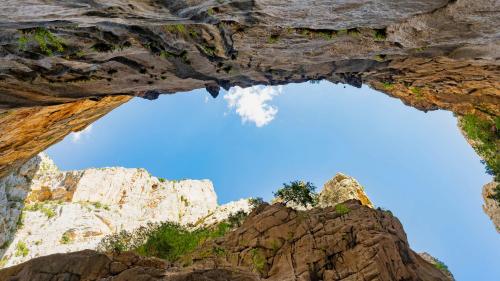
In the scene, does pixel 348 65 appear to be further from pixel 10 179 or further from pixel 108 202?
pixel 108 202

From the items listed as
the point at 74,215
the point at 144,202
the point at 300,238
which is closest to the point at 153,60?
the point at 300,238

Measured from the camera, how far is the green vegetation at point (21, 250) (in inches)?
1950

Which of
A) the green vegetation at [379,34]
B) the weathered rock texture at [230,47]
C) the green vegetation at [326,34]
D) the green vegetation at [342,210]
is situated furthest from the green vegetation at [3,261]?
the green vegetation at [379,34]

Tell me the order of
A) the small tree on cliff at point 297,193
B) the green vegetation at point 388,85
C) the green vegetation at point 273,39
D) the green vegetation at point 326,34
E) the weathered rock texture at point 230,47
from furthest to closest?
the small tree on cliff at point 297,193
the green vegetation at point 388,85
the green vegetation at point 273,39
the green vegetation at point 326,34
the weathered rock texture at point 230,47

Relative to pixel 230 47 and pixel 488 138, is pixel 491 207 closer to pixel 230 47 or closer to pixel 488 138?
pixel 488 138

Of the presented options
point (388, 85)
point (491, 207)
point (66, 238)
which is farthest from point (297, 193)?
point (66, 238)

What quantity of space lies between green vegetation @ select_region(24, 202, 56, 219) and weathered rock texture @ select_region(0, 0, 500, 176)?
131 ft

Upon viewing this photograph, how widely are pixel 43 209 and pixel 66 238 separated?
9341mm

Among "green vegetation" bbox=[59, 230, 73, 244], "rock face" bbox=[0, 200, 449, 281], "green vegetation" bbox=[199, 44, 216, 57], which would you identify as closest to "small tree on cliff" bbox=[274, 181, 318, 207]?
"rock face" bbox=[0, 200, 449, 281]

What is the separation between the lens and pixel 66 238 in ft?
179

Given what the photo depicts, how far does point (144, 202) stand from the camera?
70.9 metres

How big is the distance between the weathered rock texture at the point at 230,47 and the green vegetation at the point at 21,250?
32.9 m

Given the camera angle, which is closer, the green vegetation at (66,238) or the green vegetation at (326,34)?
the green vegetation at (326,34)

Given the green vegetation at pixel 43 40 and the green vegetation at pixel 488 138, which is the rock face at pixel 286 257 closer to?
the green vegetation at pixel 488 138
